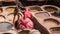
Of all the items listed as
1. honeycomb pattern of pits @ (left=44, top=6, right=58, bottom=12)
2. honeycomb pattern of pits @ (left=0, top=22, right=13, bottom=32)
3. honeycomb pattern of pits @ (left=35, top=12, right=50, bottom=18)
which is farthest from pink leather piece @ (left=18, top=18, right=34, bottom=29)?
honeycomb pattern of pits @ (left=44, top=6, right=58, bottom=12)

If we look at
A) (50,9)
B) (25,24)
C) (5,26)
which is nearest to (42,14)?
(50,9)

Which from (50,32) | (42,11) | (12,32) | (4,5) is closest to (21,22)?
(12,32)

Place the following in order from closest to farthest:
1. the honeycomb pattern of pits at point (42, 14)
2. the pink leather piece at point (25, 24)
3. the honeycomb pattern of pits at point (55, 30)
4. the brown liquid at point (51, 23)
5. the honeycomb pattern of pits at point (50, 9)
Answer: the pink leather piece at point (25, 24)
the honeycomb pattern of pits at point (55, 30)
the brown liquid at point (51, 23)
the honeycomb pattern of pits at point (42, 14)
the honeycomb pattern of pits at point (50, 9)

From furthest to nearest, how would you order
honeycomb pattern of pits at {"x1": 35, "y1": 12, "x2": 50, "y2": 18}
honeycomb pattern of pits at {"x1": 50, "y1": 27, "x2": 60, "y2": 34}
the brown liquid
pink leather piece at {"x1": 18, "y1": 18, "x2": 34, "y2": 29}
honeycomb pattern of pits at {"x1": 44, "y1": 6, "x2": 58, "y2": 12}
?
1. honeycomb pattern of pits at {"x1": 44, "y1": 6, "x2": 58, "y2": 12}
2. honeycomb pattern of pits at {"x1": 35, "y1": 12, "x2": 50, "y2": 18}
3. the brown liquid
4. honeycomb pattern of pits at {"x1": 50, "y1": 27, "x2": 60, "y2": 34}
5. pink leather piece at {"x1": 18, "y1": 18, "x2": 34, "y2": 29}

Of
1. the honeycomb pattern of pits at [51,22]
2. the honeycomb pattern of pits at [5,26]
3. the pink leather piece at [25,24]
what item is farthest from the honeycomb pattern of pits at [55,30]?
the honeycomb pattern of pits at [5,26]

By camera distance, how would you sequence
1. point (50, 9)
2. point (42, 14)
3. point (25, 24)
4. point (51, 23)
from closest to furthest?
point (25, 24), point (51, 23), point (42, 14), point (50, 9)

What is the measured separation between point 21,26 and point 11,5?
1009 mm

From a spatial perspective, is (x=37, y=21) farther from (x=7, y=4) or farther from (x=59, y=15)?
(x=7, y=4)

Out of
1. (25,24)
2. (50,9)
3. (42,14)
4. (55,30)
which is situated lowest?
(55,30)

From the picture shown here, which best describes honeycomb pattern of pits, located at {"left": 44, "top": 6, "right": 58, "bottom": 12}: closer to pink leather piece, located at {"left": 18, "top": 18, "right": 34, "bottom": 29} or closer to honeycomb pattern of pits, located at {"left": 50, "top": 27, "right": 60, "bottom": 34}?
honeycomb pattern of pits, located at {"left": 50, "top": 27, "right": 60, "bottom": 34}

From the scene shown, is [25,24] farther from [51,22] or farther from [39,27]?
[51,22]

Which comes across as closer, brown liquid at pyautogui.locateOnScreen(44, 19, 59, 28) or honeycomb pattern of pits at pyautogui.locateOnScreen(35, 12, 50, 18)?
brown liquid at pyautogui.locateOnScreen(44, 19, 59, 28)

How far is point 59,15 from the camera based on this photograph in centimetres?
312

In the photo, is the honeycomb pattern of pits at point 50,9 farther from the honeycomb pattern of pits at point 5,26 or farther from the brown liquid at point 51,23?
the honeycomb pattern of pits at point 5,26
